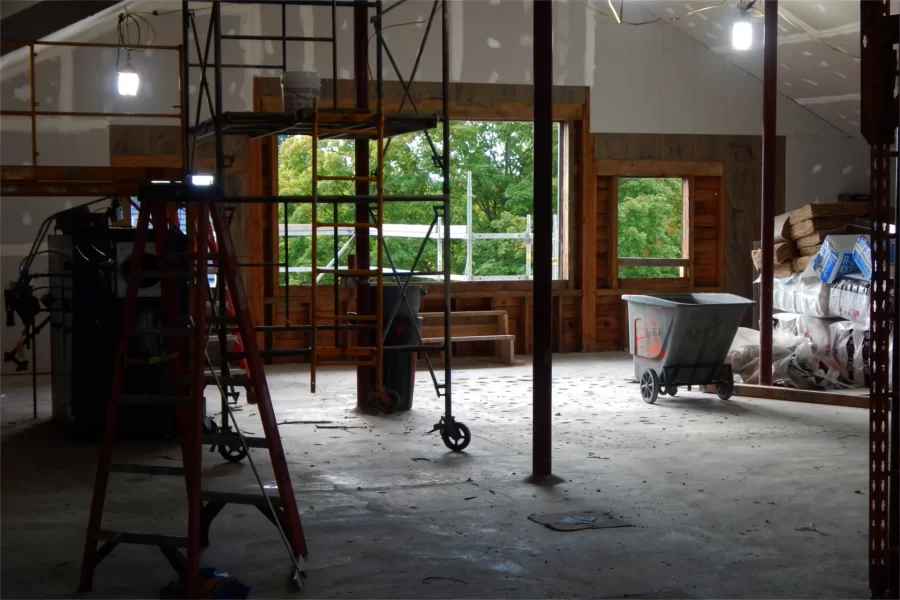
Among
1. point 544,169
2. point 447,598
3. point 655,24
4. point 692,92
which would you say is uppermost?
point 655,24

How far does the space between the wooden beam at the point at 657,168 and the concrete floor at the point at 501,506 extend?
470 cm

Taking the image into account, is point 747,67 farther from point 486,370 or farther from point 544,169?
point 544,169

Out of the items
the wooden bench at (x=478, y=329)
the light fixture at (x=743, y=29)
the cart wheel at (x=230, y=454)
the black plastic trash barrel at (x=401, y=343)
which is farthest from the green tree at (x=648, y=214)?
the cart wheel at (x=230, y=454)

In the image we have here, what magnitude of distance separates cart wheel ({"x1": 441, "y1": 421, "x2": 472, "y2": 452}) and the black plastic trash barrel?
141cm

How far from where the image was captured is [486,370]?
10.6 meters

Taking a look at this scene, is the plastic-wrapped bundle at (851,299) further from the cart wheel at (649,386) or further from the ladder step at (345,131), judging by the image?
the ladder step at (345,131)

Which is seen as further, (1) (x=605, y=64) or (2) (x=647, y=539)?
(1) (x=605, y=64)

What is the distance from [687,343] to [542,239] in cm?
309

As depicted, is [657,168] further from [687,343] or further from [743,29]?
[687,343]

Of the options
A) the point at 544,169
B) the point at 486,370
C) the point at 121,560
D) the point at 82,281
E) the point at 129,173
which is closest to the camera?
the point at 121,560

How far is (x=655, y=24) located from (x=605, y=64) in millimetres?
845

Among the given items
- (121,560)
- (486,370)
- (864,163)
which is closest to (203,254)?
(121,560)

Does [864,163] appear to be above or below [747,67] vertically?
A: below

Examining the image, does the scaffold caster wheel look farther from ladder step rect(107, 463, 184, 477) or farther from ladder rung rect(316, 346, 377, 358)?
ladder step rect(107, 463, 184, 477)
